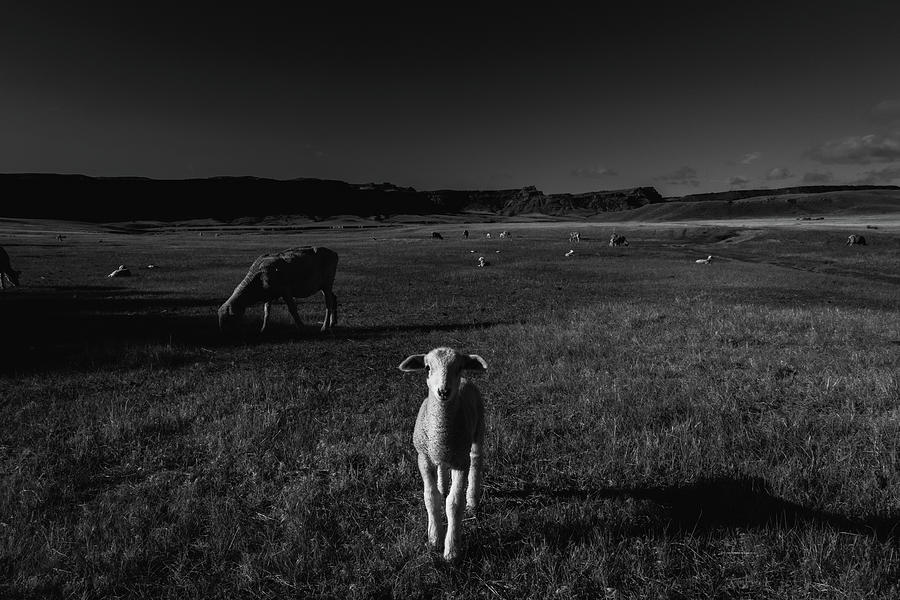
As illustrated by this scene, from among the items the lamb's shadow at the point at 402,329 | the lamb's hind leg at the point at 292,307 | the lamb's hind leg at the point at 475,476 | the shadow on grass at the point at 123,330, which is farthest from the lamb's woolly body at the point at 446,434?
the lamb's hind leg at the point at 292,307

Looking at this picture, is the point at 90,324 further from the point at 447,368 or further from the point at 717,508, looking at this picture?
the point at 717,508

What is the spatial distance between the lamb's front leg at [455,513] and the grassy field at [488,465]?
17cm

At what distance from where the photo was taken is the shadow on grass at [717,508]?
449 cm

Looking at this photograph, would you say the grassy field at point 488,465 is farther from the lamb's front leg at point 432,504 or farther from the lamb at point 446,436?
the lamb at point 446,436

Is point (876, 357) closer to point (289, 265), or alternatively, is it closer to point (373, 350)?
point (373, 350)

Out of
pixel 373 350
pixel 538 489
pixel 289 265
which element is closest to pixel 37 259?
pixel 289 265

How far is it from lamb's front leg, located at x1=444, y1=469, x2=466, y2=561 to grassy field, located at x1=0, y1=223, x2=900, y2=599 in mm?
174

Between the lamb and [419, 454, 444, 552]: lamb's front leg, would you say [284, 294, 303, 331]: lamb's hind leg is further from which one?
[419, 454, 444, 552]: lamb's front leg

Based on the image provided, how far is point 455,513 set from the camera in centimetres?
421

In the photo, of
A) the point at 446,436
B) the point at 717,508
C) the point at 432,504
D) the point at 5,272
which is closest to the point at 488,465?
the point at 432,504

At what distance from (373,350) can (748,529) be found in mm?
9799

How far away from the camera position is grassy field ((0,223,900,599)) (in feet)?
13.4

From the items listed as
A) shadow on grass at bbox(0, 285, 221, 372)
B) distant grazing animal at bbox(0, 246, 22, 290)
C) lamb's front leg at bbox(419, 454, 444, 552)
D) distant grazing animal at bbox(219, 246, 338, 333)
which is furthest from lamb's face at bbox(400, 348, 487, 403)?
distant grazing animal at bbox(0, 246, 22, 290)

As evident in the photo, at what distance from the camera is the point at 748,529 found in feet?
14.6
